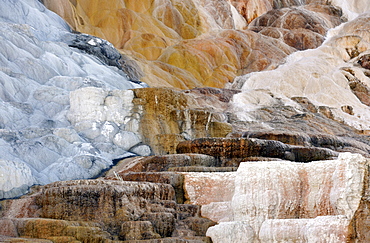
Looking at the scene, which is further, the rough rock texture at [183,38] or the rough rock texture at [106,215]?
the rough rock texture at [183,38]

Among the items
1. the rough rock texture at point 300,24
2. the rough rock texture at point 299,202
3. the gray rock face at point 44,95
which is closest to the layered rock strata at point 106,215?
the rough rock texture at point 299,202

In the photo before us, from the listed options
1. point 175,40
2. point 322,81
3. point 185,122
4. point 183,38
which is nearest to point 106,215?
point 185,122

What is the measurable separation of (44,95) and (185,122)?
488 centimetres

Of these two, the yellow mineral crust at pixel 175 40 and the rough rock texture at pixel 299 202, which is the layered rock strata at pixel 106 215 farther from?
the yellow mineral crust at pixel 175 40

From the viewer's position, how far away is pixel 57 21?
94.9 ft

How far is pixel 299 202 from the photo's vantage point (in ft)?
33.5

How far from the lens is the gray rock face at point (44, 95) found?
51.2ft

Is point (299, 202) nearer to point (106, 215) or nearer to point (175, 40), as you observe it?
point (106, 215)

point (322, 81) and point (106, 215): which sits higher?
point (322, 81)

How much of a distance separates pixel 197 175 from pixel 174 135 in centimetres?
623

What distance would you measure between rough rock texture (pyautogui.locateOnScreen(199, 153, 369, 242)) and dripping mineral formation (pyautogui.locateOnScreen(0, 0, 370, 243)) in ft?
0.08

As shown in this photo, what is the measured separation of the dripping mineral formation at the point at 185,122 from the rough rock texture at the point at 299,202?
0.9 inches

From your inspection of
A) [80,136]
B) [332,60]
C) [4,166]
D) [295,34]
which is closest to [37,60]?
[80,136]

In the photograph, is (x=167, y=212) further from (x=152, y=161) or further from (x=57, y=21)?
(x=57, y=21)
